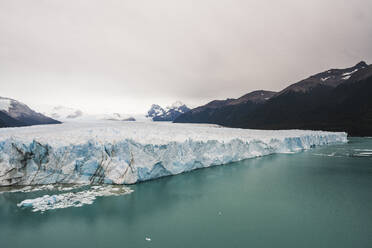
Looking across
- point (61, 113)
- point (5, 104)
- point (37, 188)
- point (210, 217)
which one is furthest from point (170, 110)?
point (210, 217)

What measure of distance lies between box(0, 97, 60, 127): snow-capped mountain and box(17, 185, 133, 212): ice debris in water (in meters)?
61.0

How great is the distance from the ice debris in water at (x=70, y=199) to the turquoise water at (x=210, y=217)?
0.30 meters

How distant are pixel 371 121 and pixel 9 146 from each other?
64.0 metres

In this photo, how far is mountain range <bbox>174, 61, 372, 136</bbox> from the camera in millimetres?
58078

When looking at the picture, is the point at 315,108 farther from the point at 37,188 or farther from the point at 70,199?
the point at 37,188

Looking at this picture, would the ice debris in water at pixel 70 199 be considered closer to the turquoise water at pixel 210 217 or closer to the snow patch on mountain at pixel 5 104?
the turquoise water at pixel 210 217

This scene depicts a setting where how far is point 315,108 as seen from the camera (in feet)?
241

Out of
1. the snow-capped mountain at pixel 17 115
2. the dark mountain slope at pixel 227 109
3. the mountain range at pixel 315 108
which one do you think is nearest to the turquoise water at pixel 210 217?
the mountain range at pixel 315 108

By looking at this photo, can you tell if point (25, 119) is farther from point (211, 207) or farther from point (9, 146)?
point (211, 207)

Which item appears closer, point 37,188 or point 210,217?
point 210,217

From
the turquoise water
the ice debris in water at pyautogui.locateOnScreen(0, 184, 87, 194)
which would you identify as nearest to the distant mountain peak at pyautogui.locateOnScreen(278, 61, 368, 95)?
the turquoise water

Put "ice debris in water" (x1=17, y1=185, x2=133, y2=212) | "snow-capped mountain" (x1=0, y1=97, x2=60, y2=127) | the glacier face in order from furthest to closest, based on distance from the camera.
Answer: "snow-capped mountain" (x1=0, y1=97, x2=60, y2=127), the glacier face, "ice debris in water" (x1=17, y1=185, x2=133, y2=212)

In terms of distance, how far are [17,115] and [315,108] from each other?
298 feet

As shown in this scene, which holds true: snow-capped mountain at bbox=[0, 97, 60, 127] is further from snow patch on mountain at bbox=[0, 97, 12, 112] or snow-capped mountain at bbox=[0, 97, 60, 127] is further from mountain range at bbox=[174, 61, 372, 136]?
mountain range at bbox=[174, 61, 372, 136]
